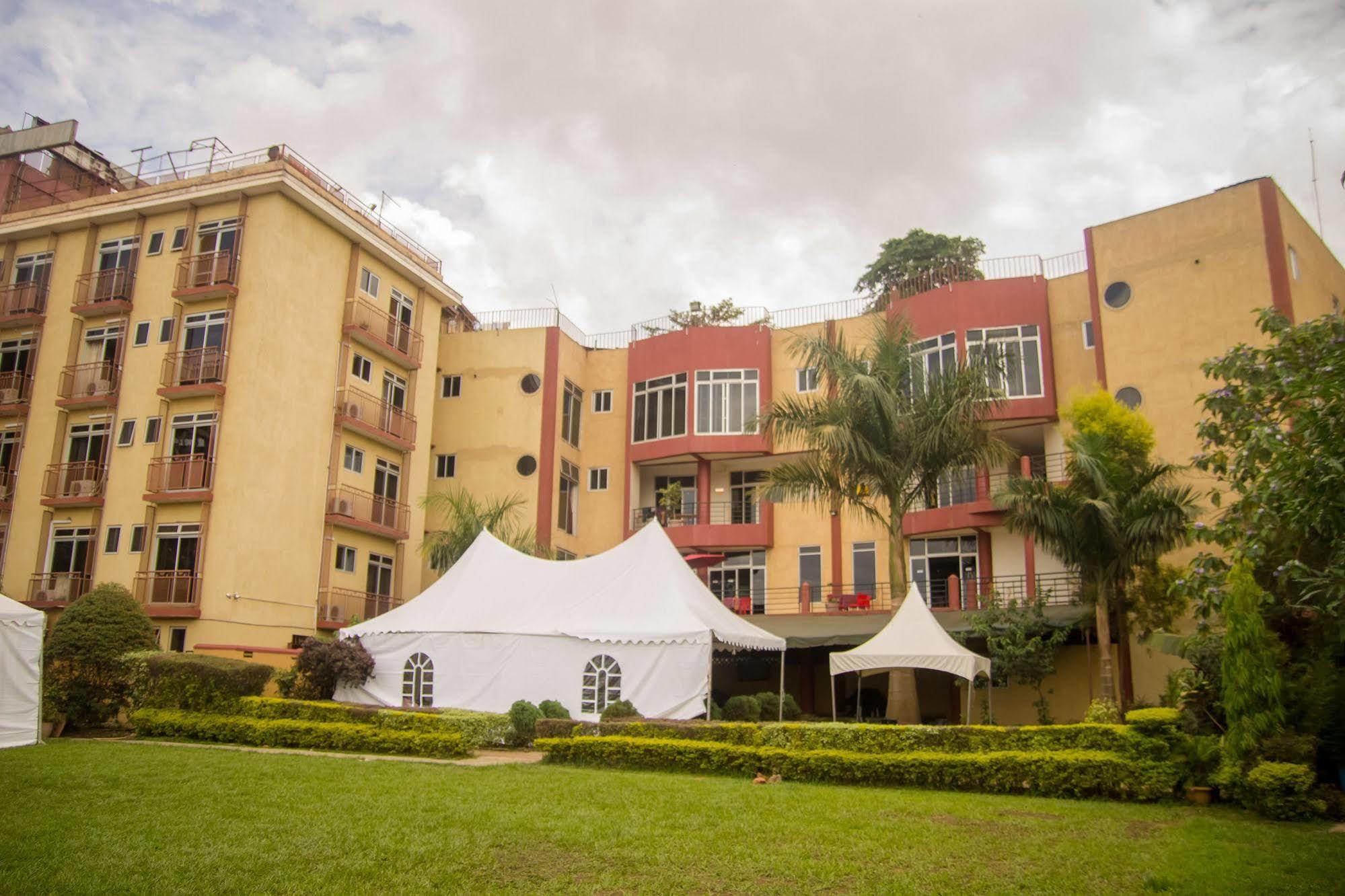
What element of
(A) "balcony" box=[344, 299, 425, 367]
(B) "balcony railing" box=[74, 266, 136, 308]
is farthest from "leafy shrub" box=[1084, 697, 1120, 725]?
(B) "balcony railing" box=[74, 266, 136, 308]

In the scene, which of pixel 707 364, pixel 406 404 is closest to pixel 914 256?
pixel 707 364

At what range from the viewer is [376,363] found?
30156mm

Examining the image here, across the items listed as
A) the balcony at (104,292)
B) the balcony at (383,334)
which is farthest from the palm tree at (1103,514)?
the balcony at (104,292)

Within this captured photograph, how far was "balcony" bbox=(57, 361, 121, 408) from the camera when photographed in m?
27.1

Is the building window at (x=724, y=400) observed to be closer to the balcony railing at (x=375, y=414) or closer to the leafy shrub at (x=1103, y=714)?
the balcony railing at (x=375, y=414)

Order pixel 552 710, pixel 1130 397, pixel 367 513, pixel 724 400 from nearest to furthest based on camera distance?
pixel 552 710, pixel 1130 397, pixel 367 513, pixel 724 400

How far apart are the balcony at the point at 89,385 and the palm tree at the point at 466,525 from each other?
877 centimetres

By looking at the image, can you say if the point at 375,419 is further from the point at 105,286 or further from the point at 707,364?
the point at 707,364

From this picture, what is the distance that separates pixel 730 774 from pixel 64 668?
13.3 meters

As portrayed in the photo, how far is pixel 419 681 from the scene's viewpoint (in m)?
20.4

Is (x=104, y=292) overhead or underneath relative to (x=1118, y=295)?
overhead

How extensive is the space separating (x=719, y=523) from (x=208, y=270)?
15813mm

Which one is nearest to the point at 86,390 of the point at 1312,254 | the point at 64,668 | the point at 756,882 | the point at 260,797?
the point at 64,668

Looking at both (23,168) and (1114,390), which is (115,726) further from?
(1114,390)
